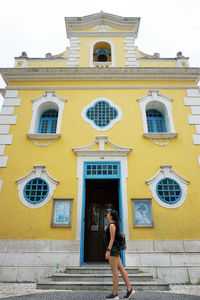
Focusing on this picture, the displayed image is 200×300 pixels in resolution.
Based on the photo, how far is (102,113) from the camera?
861 cm

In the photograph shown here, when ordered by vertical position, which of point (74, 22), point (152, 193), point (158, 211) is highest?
point (74, 22)

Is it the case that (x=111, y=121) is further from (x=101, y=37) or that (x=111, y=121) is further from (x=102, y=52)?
(x=101, y=37)

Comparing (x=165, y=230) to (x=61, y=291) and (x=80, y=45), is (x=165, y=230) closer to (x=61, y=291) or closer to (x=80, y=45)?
(x=61, y=291)

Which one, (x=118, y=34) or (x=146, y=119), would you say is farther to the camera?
(x=118, y=34)

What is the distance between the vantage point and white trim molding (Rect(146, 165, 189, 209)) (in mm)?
6926

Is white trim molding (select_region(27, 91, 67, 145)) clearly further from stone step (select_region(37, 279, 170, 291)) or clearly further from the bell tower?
stone step (select_region(37, 279, 170, 291))

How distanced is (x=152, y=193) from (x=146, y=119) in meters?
3.29

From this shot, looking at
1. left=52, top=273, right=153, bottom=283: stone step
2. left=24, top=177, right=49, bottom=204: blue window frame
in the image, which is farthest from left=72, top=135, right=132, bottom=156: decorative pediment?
left=52, top=273, right=153, bottom=283: stone step

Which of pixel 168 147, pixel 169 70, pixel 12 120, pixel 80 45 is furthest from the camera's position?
pixel 80 45

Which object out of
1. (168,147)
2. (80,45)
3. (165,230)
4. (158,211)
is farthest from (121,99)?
(165,230)

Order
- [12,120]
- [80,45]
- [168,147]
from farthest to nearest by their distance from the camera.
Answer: [80,45] → [12,120] → [168,147]

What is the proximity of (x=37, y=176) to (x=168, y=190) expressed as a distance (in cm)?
496

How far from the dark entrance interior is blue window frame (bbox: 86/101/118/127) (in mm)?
2567

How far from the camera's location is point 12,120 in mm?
8367
